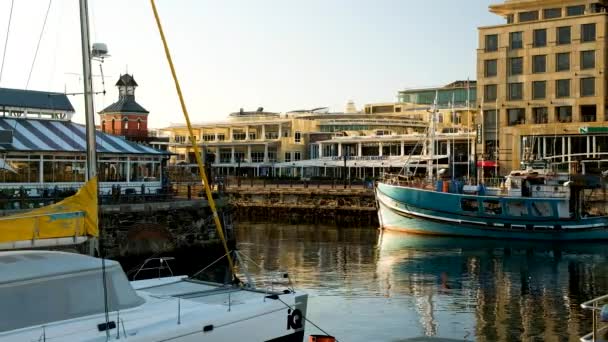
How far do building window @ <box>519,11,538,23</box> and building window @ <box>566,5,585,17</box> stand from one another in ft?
10.9

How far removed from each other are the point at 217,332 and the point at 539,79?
6989cm

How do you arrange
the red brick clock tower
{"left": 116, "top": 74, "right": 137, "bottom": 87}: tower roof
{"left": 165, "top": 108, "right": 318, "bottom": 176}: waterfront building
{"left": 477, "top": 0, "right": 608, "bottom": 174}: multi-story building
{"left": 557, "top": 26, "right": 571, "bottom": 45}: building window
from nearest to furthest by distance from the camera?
{"left": 477, "top": 0, "right": 608, "bottom": 174}: multi-story building
{"left": 557, "top": 26, "right": 571, "bottom": 45}: building window
the red brick clock tower
{"left": 116, "top": 74, "right": 137, "bottom": 87}: tower roof
{"left": 165, "top": 108, "right": 318, "bottom": 176}: waterfront building

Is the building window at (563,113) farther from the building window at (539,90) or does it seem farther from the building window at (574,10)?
the building window at (574,10)

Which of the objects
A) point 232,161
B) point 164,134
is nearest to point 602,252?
point 232,161

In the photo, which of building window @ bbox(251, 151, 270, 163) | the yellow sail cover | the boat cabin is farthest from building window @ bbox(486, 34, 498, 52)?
the boat cabin

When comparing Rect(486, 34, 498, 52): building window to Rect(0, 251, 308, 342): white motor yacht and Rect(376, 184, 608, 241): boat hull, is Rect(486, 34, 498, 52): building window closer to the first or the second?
Rect(376, 184, 608, 241): boat hull

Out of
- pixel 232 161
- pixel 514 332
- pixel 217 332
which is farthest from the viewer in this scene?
pixel 232 161

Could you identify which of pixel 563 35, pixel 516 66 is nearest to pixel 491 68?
pixel 516 66

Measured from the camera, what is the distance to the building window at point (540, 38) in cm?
7869

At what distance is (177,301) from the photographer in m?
17.2

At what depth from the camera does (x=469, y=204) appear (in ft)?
179

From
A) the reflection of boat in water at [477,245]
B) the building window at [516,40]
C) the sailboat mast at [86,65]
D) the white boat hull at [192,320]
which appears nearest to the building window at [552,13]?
the building window at [516,40]

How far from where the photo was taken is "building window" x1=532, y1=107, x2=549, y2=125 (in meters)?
78.1

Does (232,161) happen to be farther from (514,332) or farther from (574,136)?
(514,332)
